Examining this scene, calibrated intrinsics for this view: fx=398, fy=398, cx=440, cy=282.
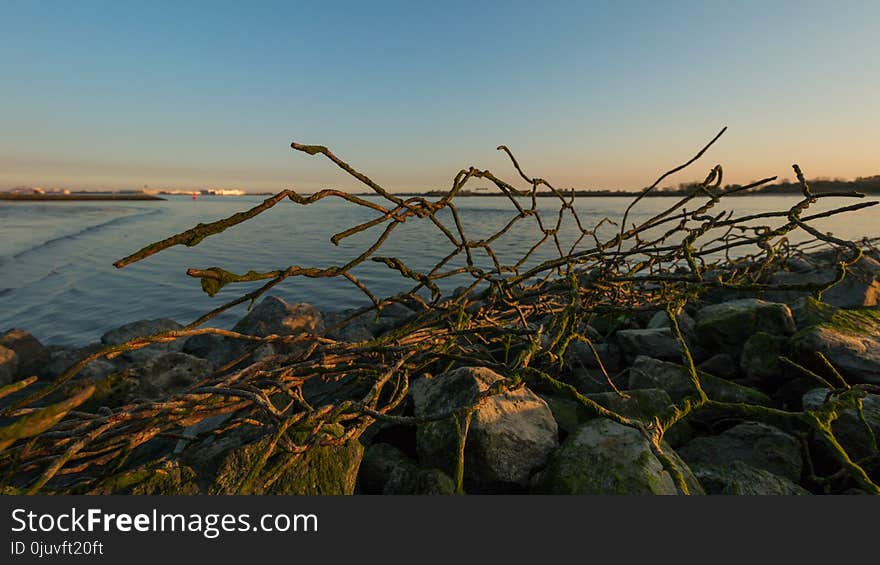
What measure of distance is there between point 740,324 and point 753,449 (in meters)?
1.78

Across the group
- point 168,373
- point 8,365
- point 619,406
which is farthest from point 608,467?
point 8,365

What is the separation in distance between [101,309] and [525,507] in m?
12.2

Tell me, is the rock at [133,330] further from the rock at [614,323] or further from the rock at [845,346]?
the rock at [845,346]

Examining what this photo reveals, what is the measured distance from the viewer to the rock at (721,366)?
343 centimetres

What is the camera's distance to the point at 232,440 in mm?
1889

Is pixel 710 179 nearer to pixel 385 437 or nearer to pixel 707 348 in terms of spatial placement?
pixel 707 348

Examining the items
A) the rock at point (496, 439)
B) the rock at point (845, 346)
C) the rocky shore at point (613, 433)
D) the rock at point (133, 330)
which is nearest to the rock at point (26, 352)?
the rock at point (133, 330)

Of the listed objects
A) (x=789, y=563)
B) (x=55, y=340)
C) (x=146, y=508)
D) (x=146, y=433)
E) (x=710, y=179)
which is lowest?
(x=55, y=340)

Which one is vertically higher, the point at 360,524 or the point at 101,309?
the point at 360,524

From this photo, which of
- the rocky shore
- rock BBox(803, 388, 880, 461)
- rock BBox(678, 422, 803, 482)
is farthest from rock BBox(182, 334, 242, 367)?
rock BBox(803, 388, 880, 461)

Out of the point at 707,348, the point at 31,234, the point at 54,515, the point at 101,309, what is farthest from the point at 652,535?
the point at 31,234

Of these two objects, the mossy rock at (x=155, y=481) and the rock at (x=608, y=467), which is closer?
the mossy rock at (x=155, y=481)

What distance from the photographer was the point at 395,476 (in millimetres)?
1980

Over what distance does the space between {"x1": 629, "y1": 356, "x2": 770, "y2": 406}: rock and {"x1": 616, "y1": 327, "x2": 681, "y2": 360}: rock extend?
0.64 m
